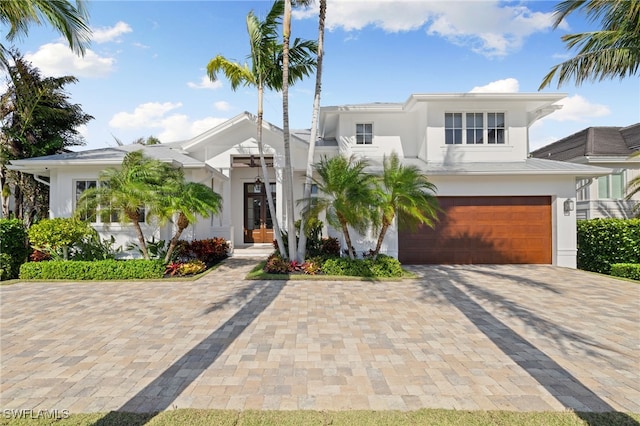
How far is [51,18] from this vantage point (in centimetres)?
796

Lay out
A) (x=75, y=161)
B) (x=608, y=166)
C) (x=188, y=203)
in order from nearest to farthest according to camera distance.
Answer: (x=188, y=203) < (x=75, y=161) < (x=608, y=166)

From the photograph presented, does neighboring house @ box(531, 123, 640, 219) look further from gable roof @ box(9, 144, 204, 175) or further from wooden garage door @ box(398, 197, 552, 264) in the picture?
gable roof @ box(9, 144, 204, 175)

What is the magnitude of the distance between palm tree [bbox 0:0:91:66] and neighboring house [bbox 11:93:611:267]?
3895 mm

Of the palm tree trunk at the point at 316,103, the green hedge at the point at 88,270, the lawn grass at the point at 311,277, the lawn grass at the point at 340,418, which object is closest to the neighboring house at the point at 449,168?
the palm tree trunk at the point at 316,103

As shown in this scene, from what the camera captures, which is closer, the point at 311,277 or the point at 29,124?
the point at 311,277

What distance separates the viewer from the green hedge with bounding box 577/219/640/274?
10.5 m

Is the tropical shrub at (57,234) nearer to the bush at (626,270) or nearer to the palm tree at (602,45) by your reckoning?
the palm tree at (602,45)

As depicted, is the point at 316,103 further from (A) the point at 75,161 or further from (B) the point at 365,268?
(A) the point at 75,161

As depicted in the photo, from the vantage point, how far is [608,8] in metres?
10.2

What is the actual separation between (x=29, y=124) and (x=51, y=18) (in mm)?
8254

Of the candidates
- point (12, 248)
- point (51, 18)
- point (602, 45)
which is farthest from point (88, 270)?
point (602, 45)

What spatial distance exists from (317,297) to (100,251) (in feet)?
26.9

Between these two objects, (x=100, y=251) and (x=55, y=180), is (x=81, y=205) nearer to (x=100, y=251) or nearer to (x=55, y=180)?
(x=100, y=251)

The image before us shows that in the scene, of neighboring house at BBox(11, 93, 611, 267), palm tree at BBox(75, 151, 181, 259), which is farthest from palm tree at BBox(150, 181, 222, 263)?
neighboring house at BBox(11, 93, 611, 267)
